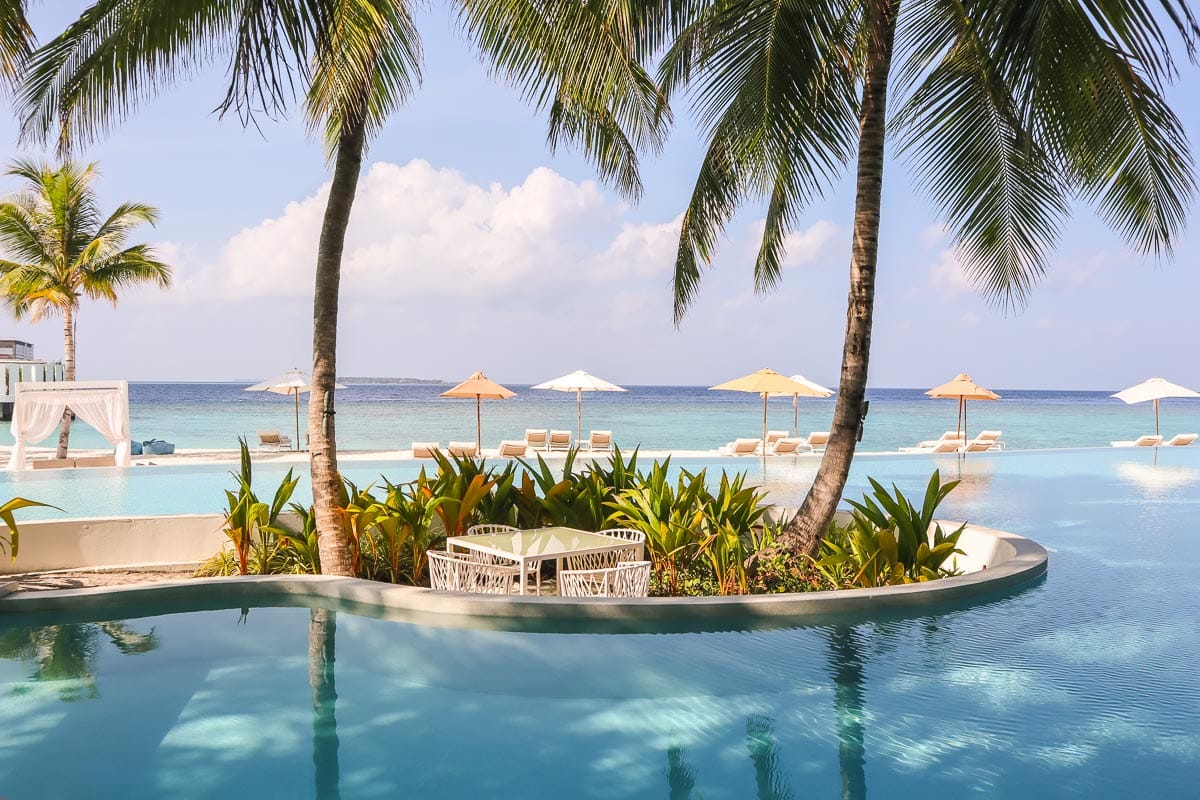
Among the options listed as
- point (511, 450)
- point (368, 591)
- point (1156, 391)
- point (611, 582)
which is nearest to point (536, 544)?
point (611, 582)

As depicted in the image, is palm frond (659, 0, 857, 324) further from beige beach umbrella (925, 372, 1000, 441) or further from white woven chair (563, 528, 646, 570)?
beige beach umbrella (925, 372, 1000, 441)

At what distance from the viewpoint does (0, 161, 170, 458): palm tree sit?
63.6 ft

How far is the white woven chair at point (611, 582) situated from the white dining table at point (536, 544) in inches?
5.6

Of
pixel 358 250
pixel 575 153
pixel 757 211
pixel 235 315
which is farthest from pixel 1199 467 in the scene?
pixel 358 250

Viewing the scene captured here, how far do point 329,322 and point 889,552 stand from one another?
4.22 meters

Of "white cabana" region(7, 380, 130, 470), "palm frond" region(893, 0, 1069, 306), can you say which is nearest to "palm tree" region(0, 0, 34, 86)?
"palm frond" region(893, 0, 1069, 306)

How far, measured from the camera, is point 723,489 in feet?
24.0

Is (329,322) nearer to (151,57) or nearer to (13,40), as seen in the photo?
(151,57)

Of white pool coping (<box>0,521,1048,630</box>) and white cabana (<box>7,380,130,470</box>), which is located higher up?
white cabana (<box>7,380,130,470</box>)

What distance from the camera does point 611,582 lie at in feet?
19.5

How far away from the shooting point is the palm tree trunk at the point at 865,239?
6.29m

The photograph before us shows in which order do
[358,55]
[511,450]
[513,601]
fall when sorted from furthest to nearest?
1. [511,450]
2. [513,601]
3. [358,55]

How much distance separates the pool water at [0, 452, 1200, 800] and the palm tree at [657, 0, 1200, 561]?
1.90 meters

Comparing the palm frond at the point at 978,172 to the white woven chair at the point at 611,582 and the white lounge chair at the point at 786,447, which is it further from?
the white lounge chair at the point at 786,447
